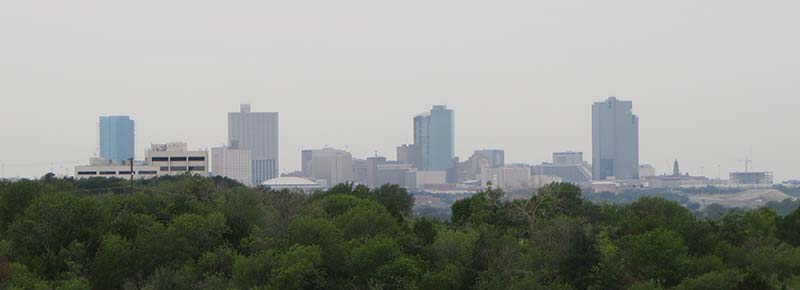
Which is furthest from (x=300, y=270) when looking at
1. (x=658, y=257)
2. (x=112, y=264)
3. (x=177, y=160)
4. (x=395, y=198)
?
(x=177, y=160)

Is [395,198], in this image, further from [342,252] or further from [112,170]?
[112,170]

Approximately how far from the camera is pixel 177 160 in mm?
141000

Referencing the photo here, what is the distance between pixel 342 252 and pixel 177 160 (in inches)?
3968

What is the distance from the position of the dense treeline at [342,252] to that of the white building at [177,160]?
87.9 metres

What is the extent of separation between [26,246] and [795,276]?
26.7 m

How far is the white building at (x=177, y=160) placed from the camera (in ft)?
457

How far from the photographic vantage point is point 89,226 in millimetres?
46156

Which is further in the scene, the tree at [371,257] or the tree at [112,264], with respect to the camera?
the tree at [371,257]

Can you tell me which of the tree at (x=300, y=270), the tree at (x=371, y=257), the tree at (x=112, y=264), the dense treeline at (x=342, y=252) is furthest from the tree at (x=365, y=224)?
the tree at (x=112, y=264)

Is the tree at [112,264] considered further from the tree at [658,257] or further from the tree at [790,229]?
the tree at [790,229]

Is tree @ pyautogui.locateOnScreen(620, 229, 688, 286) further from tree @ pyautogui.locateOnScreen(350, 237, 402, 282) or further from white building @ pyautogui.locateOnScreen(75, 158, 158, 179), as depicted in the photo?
white building @ pyautogui.locateOnScreen(75, 158, 158, 179)

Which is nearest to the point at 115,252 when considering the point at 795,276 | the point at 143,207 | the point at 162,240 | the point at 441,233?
the point at 162,240

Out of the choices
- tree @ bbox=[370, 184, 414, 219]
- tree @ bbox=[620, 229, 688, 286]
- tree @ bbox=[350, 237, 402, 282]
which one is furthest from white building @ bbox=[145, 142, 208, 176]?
tree @ bbox=[620, 229, 688, 286]

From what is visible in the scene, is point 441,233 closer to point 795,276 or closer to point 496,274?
point 496,274
